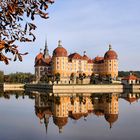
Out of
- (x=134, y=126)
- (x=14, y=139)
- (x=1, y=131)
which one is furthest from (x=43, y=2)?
(x=134, y=126)

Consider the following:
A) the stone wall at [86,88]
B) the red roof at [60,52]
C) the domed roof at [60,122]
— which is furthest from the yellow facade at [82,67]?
the domed roof at [60,122]

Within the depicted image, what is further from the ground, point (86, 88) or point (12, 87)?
point (12, 87)

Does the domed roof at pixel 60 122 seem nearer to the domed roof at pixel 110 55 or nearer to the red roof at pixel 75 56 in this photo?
the red roof at pixel 75 56

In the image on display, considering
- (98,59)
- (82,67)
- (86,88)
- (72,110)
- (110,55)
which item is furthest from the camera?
(98,59)

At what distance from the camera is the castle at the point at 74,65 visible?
62125 mm

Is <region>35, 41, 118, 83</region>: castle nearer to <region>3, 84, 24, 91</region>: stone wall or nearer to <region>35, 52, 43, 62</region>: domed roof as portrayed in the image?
<region>35, 52, 43, 62</region>: domed roof

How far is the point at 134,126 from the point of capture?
15.6 metres

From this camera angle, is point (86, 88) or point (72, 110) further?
point (86, 88)

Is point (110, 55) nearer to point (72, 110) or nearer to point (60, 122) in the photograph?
point (72, 110)

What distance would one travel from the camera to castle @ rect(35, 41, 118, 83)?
6212 centimetres

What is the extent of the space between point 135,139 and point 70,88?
35325 millimetres

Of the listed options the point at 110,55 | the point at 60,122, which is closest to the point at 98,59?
the point at 110,55

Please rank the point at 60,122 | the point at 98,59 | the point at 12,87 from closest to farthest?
the point at 60,122
the point at 12,87
the point at 98,59

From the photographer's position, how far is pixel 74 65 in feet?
213
